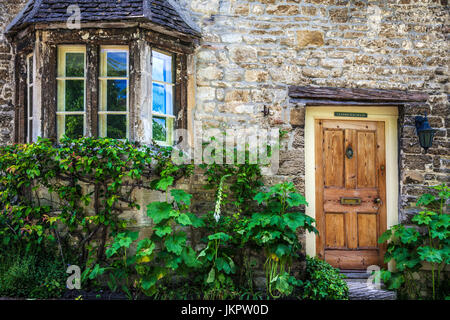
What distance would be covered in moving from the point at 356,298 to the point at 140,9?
455 centimetres

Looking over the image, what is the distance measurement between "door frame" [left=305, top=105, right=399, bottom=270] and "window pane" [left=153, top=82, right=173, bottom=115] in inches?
76.6

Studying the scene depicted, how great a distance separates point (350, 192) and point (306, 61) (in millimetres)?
1961

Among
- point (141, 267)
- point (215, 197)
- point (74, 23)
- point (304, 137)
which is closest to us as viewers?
point (141, 267)

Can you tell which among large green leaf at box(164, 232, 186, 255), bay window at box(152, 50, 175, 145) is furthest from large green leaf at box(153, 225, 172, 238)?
bay window at box(152, 50, 175, 145)

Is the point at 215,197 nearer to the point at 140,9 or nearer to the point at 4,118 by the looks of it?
the point at 140,9

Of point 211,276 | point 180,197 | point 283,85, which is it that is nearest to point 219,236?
point 211,276

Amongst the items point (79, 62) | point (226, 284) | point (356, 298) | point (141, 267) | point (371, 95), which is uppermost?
point (79, 62)

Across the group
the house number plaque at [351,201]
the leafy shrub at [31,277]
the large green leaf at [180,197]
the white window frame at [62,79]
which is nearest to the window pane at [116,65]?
the white window frame at [62,79]

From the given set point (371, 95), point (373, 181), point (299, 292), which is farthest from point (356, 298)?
point (371, 95)

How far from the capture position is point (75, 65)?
4.84 meters

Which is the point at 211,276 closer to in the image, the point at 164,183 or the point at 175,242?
the point at 175,242

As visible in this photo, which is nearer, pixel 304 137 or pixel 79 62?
pixel 79 62

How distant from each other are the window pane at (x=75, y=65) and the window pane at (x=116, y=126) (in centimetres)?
67

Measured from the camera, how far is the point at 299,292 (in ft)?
15.8
